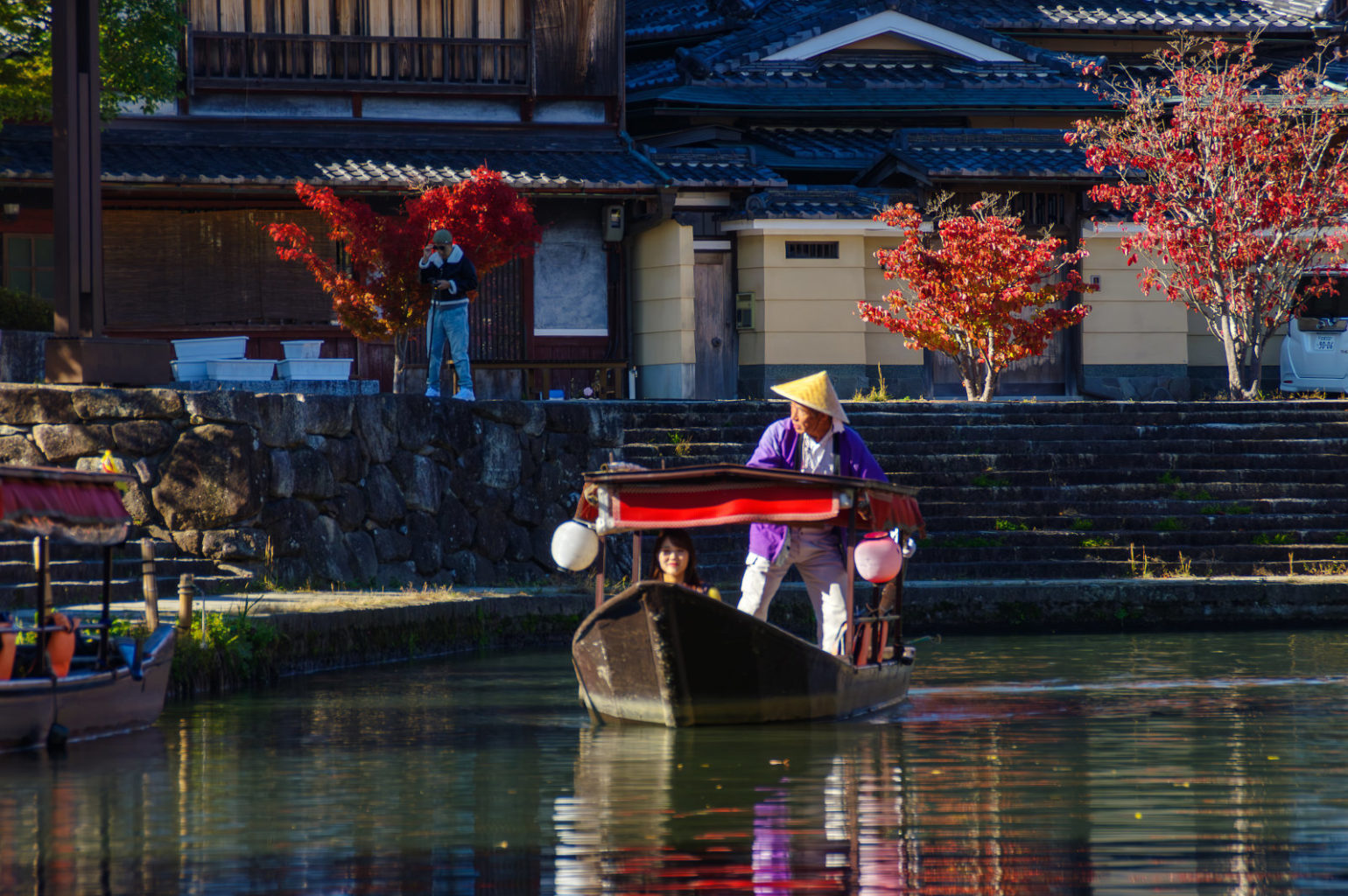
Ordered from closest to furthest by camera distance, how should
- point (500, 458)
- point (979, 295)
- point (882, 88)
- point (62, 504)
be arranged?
1. point (62, 504)
2. point (500, 458)
3. point (979, 295)
4. point (882, 88)

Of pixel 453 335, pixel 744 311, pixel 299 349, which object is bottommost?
pixel 299 349

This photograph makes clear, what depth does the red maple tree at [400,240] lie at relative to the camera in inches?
727

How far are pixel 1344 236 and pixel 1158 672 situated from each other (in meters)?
12.4

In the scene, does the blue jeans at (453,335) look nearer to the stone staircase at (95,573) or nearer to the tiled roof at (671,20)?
the stone staircase at (95,573)

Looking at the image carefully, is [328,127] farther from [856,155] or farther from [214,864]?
[214,864]

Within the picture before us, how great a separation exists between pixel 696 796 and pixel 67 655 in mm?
3711

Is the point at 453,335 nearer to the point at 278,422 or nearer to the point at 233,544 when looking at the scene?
the point at 278,422

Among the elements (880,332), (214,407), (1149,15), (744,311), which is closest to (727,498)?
(214,407)

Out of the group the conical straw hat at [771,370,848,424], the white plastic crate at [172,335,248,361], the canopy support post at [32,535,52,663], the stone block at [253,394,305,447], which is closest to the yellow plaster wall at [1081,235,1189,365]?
the white plastic crate at [172,335,248,361]

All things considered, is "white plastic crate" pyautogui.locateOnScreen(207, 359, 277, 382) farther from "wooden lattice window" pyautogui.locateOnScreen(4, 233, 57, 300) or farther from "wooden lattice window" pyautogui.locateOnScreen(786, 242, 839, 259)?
"wooden lattice window" pyautogui.locateOnScreen(786, 242, 839, 259)

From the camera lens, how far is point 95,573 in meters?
14.0

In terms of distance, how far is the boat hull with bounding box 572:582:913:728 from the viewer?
386 inches

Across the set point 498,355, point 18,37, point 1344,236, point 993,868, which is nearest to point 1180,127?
point 1344,236

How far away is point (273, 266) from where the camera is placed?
22484 mm
